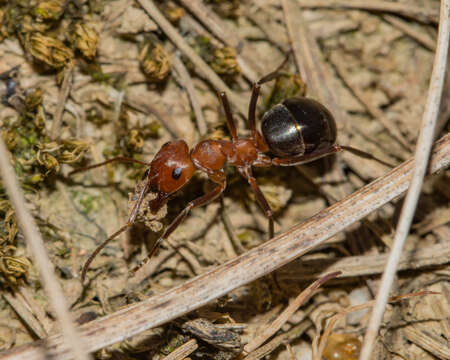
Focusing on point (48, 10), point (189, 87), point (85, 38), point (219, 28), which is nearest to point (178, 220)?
point (189, 87)

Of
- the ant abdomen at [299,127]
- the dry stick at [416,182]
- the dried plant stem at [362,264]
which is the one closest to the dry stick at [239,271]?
the dry stick at [416,182]

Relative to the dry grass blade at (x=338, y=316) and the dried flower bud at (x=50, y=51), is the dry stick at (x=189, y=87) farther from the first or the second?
the dry grass blade at (x=338, y=316)

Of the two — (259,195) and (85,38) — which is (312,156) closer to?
(259,195)

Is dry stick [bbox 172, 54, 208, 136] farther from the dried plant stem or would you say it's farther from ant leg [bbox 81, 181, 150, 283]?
the dried plant stem

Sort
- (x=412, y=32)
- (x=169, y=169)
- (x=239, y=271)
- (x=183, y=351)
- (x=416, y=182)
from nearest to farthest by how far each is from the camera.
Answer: (x=416, y=182)
(x=239, y=271)
(x=183, y=351)
(x=169, y=169)
(x=412, y=32)

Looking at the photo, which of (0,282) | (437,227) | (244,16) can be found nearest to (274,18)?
(244,16)

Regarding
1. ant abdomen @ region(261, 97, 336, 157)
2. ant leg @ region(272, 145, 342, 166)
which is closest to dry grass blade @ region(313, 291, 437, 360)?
ant leg @ region(272, 145, 342, 166)

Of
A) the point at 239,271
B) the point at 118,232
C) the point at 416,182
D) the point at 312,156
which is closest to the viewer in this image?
the point at 416,182
